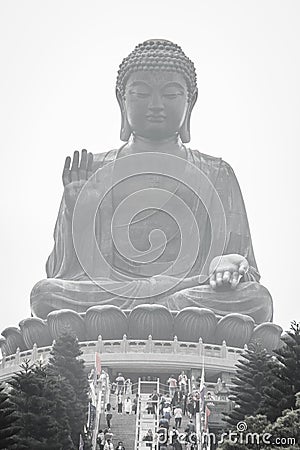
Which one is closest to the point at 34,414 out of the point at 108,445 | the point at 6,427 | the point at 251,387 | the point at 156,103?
the point at 6,427

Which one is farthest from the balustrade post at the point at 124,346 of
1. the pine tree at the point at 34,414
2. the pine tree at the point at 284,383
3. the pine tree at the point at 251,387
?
the pine tree at the point at 284,383

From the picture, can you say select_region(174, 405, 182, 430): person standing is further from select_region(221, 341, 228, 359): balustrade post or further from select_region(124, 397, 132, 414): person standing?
select_region(221, 341, 228, 359): balustrade post

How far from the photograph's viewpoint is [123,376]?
74.9ft

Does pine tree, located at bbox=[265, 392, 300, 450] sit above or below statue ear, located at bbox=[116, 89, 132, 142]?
below

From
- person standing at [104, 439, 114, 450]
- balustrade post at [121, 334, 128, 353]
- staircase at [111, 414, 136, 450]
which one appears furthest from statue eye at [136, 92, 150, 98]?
person standing at [104, 439, 114, 450]

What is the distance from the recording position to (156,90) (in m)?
27.2

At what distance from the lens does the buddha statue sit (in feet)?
81.3

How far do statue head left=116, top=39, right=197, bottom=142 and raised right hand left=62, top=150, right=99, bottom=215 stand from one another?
7.40 feet

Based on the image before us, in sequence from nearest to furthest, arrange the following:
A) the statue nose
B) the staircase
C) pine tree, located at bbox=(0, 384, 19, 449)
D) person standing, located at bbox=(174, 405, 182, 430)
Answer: pine tree, located at bbox=(0, 384, 19, 449)
the staircase
person standing, located at bbox=(174, 405, 182, 430)
the statue nose

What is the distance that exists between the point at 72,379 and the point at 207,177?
36.5 feet

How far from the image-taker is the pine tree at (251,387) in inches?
586

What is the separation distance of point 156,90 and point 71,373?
37.8ft

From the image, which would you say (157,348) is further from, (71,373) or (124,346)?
(71,373)

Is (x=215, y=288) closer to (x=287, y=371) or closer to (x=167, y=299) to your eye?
(x=167, y=299)
